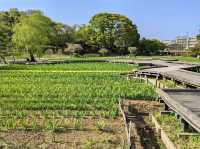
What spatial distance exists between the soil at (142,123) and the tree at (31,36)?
36340 millimetres

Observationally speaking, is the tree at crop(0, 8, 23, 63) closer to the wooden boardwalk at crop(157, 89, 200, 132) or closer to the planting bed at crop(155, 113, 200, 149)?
the wooden boardwalk at crop(157, 89, 200, 132)

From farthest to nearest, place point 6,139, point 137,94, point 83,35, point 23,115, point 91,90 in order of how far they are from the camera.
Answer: point 83,35 → point 91,90 → point 137,94 → point 23,115 → point 6,139

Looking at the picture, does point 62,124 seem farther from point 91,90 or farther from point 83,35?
point 83,35

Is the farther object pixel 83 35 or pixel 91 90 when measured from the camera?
pixel 83 35

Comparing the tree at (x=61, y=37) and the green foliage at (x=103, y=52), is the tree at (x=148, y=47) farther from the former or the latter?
the tree at (x=61, y=37)

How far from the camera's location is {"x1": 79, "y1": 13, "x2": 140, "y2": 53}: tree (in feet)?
240

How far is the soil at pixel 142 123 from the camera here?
8.67 m

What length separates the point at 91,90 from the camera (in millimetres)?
17828

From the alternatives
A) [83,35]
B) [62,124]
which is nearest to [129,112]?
[62,124]

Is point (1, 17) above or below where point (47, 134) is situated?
above

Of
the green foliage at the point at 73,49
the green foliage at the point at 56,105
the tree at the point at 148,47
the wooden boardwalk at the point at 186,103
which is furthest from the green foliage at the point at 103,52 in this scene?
the wooden boardwalk at the point at 186,103

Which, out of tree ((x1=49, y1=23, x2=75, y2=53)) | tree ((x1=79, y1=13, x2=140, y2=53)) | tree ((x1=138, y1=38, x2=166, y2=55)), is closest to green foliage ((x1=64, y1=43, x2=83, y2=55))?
tree ((x1=49, y1=23, x2=75, y2=53))

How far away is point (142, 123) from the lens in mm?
10977

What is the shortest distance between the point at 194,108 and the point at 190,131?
636 millimetres
